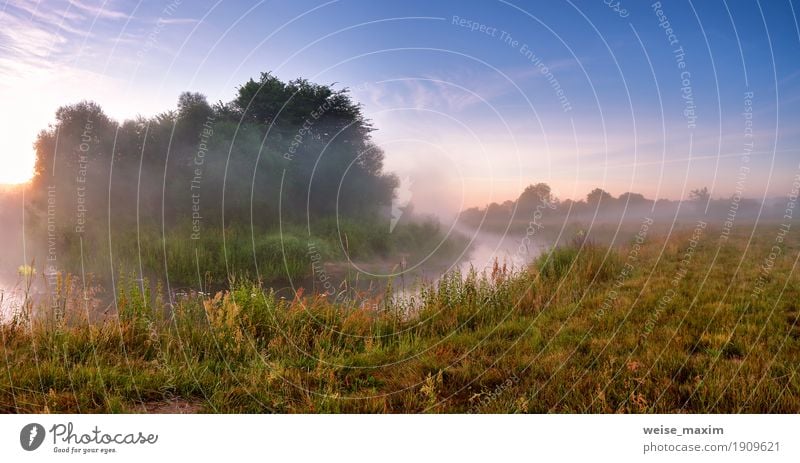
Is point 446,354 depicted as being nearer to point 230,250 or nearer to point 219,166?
point 230,250

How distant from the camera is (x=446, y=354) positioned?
625 cm
